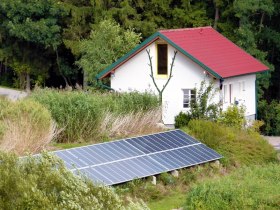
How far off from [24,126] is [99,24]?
2177cm

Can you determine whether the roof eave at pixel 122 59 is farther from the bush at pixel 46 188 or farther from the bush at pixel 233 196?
the bush at pixel 46 188

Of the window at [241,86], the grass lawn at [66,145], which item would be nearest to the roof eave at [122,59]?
the window at [241,86]

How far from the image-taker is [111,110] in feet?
90.1

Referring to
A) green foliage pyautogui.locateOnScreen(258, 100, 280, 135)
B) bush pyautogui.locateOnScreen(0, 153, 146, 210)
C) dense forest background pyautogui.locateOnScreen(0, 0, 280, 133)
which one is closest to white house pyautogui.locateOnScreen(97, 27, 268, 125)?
dense forest background pyautogui.locateOnScreen(0, 0, 280, 133)

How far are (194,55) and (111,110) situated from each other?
7.73 meters

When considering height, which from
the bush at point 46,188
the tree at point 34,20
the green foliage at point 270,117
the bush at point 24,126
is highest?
the tree at point 34,20

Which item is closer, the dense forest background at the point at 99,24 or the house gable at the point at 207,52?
Answer: the house gable at the point at 207,52

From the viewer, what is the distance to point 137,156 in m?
24.0

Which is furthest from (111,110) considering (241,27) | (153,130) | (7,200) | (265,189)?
(241,27)

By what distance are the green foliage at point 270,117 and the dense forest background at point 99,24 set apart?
0.20 ft

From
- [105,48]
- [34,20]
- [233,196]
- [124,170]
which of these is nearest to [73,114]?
[124,170]

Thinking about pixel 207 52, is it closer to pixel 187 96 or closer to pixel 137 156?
pixel 187 96

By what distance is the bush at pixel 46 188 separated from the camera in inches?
486

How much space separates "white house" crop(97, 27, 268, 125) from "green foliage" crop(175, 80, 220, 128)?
1.59 meters
